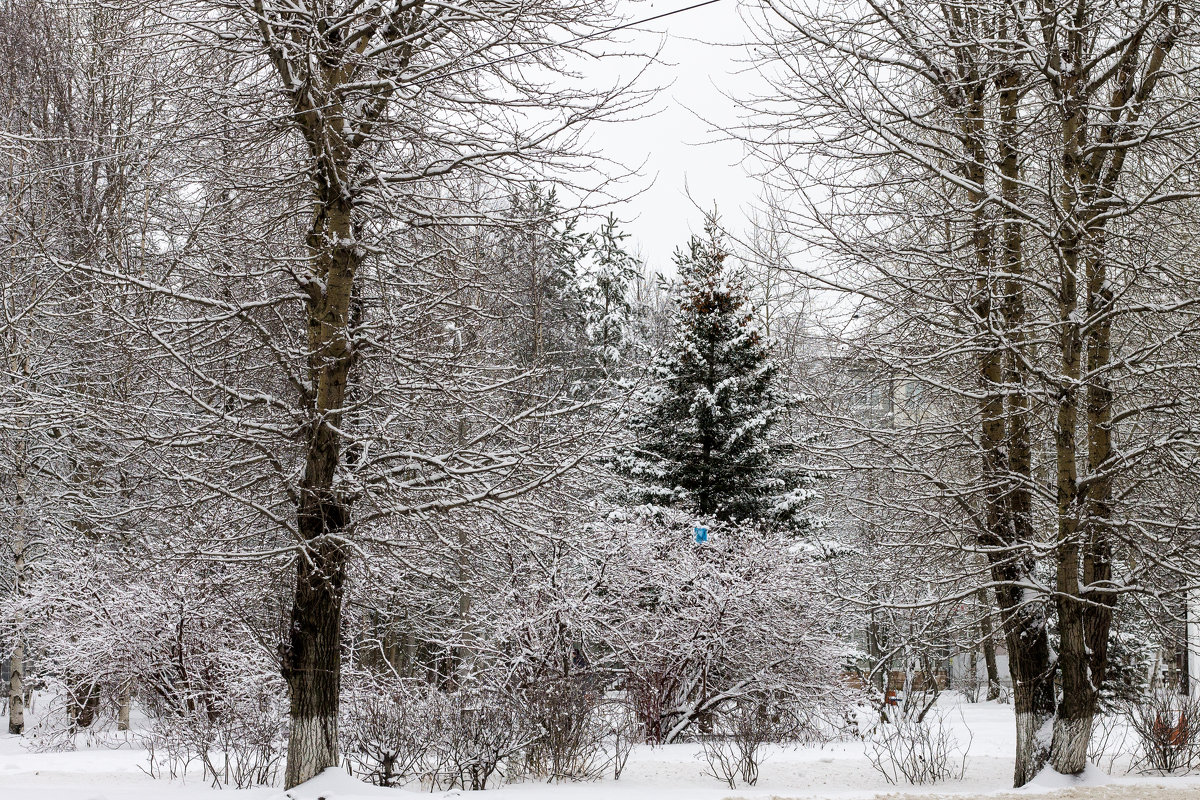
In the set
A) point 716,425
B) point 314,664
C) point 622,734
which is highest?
point 716,425

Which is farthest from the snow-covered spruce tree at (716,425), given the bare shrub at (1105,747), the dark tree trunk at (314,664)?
the dark tree trunk at (314,664)

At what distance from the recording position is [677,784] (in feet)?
29.9

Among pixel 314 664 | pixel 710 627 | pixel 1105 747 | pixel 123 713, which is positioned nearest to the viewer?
pixel 314 664

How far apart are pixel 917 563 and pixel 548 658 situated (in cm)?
421

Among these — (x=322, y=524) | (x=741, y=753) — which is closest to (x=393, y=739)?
(x=322, y=524)

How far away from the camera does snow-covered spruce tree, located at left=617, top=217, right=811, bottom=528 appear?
57.2 feet

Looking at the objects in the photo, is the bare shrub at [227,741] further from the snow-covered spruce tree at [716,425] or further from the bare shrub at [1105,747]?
the snow-covered spruce tree at [716,425]

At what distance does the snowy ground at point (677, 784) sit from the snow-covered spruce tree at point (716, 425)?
5.67 meters

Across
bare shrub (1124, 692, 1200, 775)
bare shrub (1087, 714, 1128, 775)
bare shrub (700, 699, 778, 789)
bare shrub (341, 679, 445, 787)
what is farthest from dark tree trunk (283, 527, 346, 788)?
bare shrub (1124, 692, 1200, 775)

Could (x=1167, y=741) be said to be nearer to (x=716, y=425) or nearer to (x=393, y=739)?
(x=393, y=739)

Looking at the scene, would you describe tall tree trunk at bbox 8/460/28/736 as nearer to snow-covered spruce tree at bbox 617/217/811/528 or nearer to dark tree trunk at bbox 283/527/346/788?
snow-covered spruce tree at bbox 617/217/811/528

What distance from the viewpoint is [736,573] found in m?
12.9

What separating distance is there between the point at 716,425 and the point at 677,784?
9273 millimetres

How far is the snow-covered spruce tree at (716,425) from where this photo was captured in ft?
57.2
